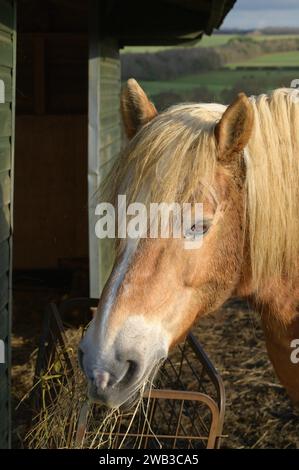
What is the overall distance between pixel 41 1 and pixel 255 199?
5.62m

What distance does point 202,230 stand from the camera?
2020mm

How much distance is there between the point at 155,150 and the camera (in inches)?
82.1

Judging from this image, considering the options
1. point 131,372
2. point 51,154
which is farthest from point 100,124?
point 131,372

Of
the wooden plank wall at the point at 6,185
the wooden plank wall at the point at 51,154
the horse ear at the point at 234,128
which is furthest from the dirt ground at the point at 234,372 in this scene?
the horse ear at the point at 234,128

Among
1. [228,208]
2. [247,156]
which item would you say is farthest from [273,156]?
[228,208]

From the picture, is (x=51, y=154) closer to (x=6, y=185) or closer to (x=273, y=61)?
(x=6, y=185)

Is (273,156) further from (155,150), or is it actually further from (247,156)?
(155,150)

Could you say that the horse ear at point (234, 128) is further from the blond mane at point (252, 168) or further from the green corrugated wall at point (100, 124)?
the green corrugated wall at point (100, 124)

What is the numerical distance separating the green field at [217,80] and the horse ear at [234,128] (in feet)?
57.1

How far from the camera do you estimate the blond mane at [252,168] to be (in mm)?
2035

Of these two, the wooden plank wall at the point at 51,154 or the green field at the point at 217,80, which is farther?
the green field at the point at 217,80

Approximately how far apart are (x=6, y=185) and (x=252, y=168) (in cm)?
174

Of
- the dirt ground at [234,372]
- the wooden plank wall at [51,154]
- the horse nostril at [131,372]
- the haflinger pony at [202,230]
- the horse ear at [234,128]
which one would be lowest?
the dirt ground at [234,372]

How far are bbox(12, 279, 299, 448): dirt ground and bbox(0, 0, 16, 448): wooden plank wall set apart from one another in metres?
0.25
